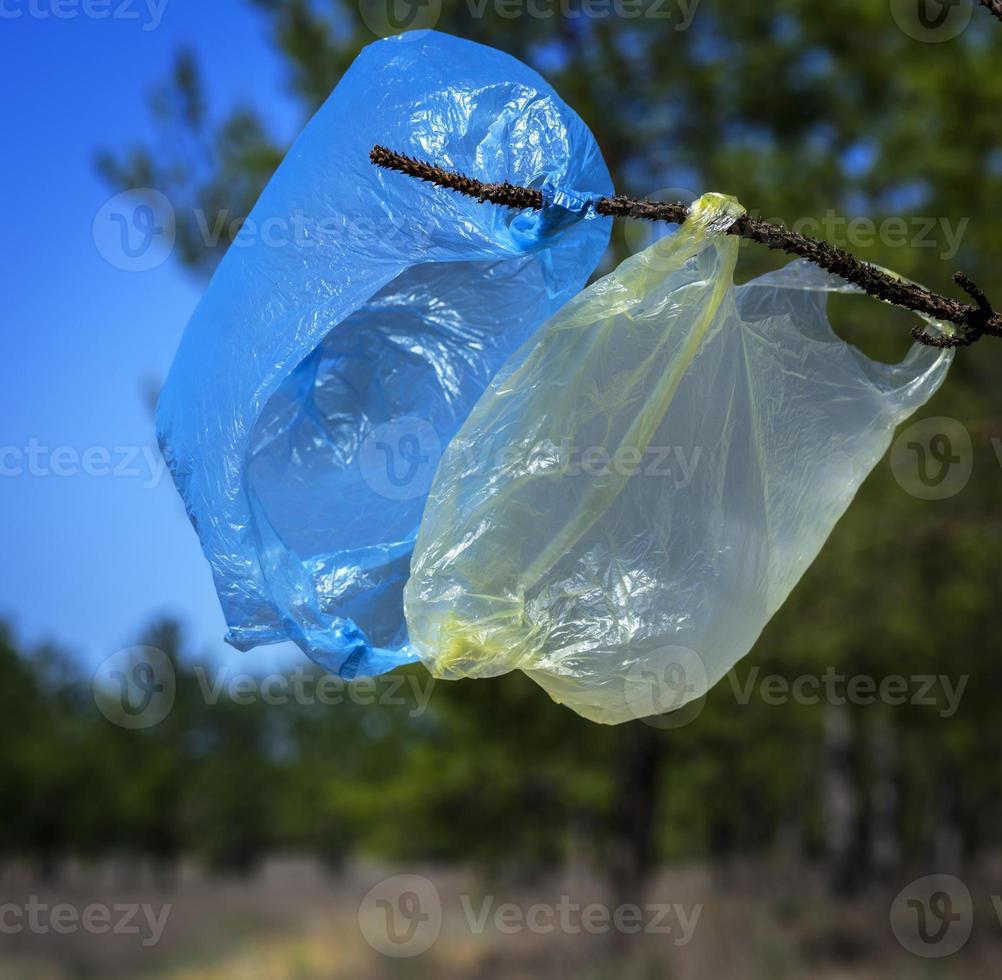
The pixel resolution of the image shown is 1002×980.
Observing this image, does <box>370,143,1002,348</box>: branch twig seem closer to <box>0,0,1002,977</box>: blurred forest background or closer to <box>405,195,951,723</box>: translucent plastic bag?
<box>405,195,951,723</box>: translucent plastic bag

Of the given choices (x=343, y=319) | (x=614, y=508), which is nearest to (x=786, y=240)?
(x=614, y=508)

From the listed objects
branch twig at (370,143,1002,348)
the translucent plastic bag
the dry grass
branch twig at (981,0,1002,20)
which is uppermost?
branch twig at (981,0,1002,20)

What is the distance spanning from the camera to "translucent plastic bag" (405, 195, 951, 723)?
2041 mm

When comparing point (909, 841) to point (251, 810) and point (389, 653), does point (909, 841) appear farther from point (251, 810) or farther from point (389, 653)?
point (389, 653)

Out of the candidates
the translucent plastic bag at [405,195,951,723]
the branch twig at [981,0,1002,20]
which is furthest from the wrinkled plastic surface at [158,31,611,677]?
the branch twig at [981,0,1002,20]

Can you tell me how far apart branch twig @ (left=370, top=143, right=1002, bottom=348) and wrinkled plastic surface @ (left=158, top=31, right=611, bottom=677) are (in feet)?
0.75

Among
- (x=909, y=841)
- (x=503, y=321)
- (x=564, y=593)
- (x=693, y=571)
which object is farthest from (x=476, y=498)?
(x=909, y=841)

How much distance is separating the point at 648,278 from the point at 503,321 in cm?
51

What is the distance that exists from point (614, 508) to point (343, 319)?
0.65 meters

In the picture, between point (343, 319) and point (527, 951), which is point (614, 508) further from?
point (527, 951)

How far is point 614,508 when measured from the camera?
2.11 meters

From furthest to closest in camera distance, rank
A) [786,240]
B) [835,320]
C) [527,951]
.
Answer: [527,951], [835,320], [786,240]

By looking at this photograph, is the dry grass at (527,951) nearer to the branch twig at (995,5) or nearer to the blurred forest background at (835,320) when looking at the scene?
the blurred forest background at (835,320)

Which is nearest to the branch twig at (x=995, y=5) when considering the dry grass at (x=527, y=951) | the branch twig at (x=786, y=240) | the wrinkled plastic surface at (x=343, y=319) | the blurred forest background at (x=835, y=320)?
the branch twig at (x=786, y=240)
